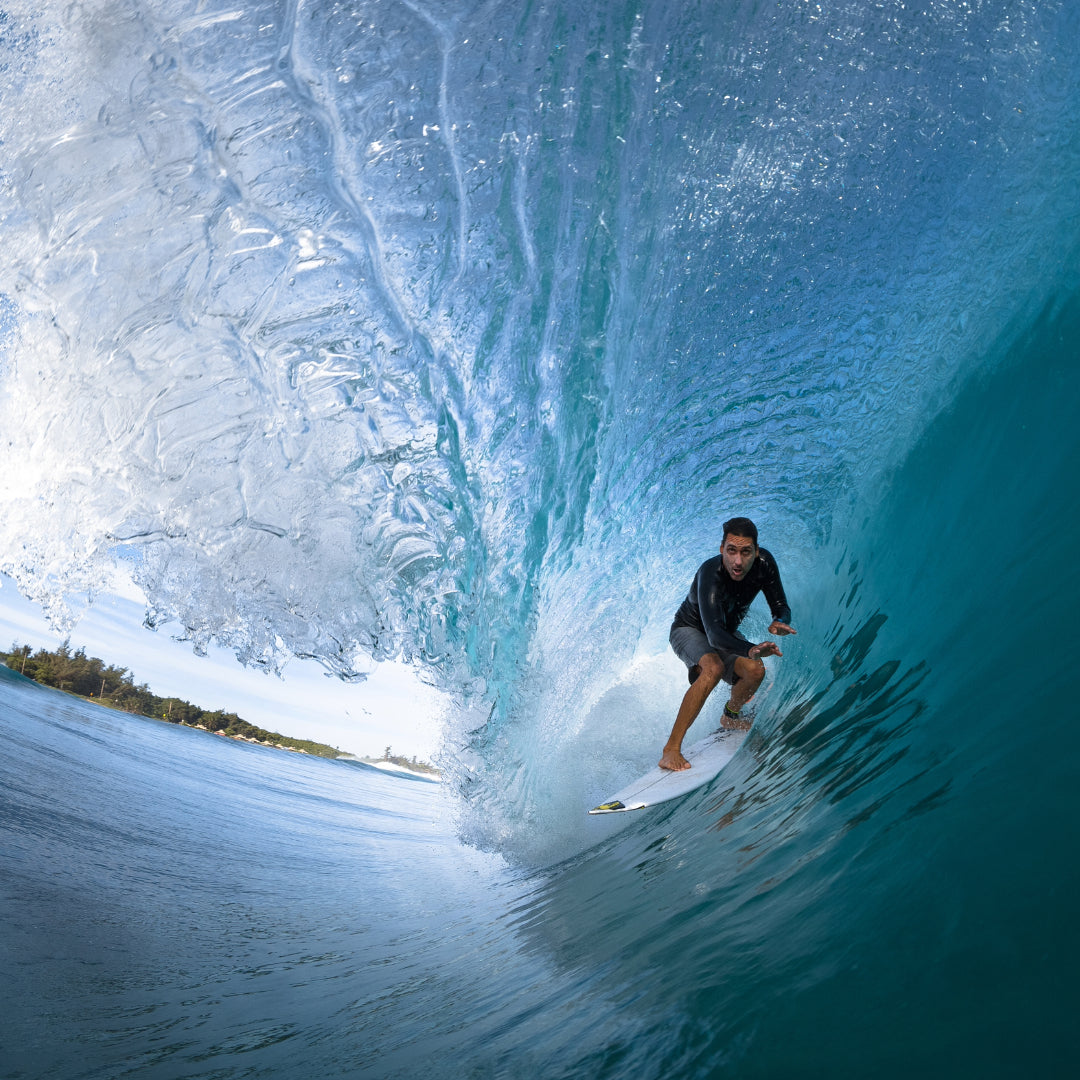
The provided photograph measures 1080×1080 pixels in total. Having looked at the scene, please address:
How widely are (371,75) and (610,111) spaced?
1.24 meters

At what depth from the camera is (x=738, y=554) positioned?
13.1 ft

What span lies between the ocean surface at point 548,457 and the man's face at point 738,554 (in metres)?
0.65

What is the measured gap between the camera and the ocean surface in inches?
84.9

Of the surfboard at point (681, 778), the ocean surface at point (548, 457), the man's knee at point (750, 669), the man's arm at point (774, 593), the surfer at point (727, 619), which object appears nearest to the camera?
the ocean surface at point (548, 457)

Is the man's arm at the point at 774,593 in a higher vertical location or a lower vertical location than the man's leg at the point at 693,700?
higher

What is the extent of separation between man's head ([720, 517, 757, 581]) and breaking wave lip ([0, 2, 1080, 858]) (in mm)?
1270

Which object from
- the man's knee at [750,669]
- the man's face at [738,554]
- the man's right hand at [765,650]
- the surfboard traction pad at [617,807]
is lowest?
the surfboard traction pad at [617,807]

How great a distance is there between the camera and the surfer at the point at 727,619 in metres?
4.02

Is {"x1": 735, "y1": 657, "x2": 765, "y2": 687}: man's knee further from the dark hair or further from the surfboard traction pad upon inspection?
the surfboard traction pad

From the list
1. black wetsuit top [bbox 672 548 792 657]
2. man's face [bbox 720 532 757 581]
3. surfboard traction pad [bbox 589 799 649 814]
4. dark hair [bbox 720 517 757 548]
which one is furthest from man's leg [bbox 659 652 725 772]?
dark hair [bbox 720 517 757 548]

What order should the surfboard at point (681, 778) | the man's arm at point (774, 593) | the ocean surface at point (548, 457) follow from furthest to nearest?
the surfboard at point (681, 778), the man's arm at point (774, 593), the ocean surface at point (548, 457)

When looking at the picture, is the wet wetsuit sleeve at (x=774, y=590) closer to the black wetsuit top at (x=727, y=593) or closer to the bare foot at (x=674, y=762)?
the black wetsuit top at (x=727, y=593)

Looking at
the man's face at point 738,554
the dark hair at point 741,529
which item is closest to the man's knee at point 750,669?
the man's face at point 738,554

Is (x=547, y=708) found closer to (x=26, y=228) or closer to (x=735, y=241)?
(x=735, y=241)
